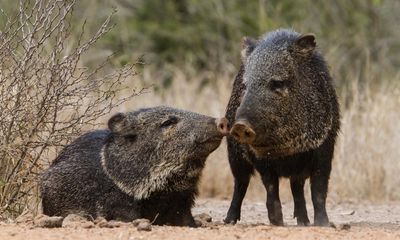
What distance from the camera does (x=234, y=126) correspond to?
763cm

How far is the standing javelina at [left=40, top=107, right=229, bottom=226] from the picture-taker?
8078 mm

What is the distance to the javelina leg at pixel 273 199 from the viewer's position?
27.0 ft

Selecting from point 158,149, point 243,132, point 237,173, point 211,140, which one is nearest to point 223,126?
point 211,140

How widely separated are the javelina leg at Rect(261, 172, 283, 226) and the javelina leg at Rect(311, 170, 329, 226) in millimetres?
278

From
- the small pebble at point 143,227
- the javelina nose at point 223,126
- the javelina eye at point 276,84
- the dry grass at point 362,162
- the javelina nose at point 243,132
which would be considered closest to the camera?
the small pebble at point 143,227

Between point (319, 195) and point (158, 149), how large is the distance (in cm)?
126

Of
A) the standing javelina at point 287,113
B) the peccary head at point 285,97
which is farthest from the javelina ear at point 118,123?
the peccary head at point 285,97

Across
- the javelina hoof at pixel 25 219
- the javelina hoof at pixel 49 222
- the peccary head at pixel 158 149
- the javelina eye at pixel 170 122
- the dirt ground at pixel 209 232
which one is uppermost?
the javelina eye at pixel 170 122

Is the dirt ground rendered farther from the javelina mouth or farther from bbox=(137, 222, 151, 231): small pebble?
the javelina mouth

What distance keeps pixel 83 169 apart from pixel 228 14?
1265 centimetres

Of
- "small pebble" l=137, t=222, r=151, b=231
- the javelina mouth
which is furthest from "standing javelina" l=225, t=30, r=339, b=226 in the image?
"small pebble" l=137, t=222, r=151, b=231

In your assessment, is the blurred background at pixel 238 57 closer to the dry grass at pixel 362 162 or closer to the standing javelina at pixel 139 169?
the dry grass at pixel 362 162

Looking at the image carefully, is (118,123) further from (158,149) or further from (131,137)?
(158,149)

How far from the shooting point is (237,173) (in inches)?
346
